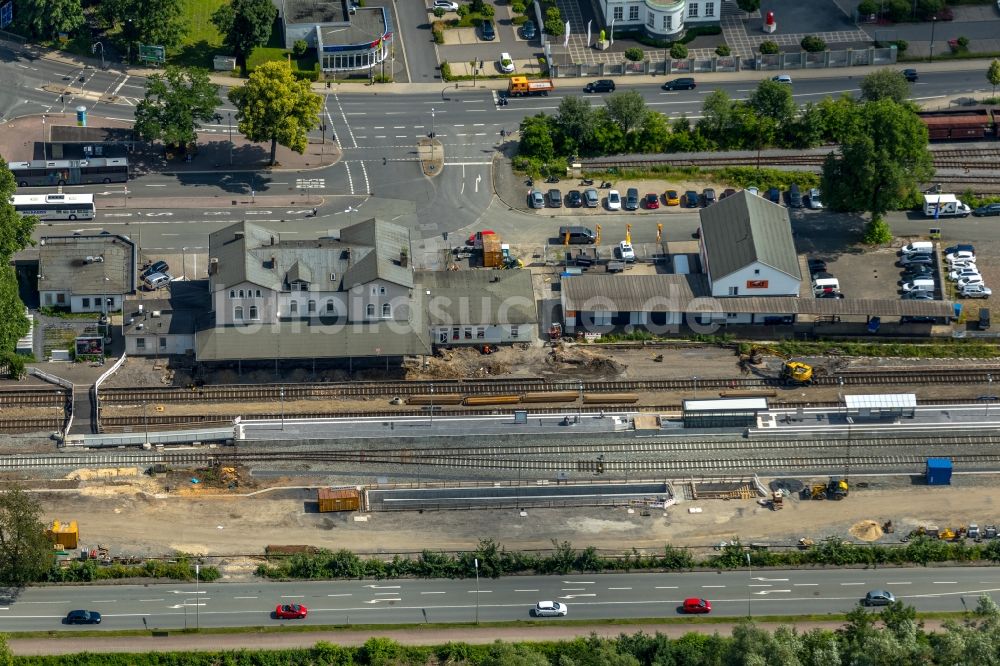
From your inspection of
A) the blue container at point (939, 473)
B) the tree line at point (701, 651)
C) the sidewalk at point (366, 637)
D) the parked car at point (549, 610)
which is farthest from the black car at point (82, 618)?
the blue container at point (939, 473)

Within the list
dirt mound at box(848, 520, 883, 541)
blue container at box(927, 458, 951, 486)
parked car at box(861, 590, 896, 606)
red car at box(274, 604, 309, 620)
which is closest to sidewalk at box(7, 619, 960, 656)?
red car at box(274, 604, 309, 620)

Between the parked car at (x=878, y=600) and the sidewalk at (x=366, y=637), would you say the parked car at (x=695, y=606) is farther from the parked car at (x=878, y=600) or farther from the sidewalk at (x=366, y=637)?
the parked car at (x=878, y=600)

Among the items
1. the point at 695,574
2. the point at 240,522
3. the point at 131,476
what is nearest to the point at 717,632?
the point at 695,574

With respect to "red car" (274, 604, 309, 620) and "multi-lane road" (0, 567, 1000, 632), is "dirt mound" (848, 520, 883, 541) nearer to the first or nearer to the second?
"multi-lane road" (0, 567, 1000, 632)

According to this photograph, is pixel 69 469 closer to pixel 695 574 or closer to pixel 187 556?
pixel 187 556

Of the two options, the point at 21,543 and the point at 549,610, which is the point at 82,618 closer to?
the point at 21,543

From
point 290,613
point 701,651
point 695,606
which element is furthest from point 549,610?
point 290,613
